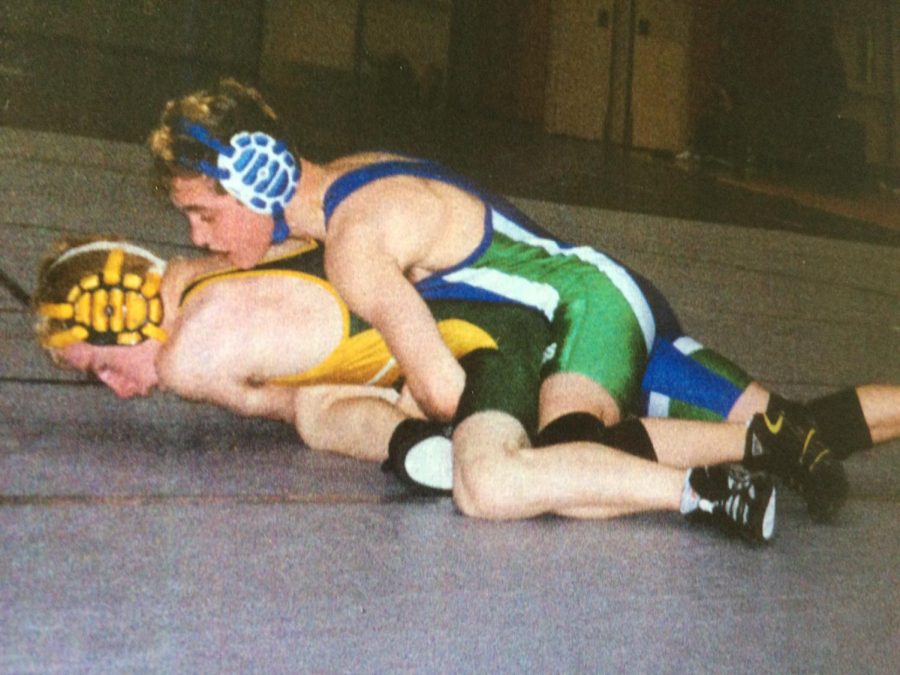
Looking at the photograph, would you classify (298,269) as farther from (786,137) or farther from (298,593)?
(786,137)

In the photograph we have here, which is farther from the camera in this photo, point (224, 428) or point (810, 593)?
point (224, 428)

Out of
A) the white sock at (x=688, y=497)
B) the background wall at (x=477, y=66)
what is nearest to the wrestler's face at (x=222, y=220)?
the white sock at (x=688, y=497)

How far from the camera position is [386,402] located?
5.83 feet

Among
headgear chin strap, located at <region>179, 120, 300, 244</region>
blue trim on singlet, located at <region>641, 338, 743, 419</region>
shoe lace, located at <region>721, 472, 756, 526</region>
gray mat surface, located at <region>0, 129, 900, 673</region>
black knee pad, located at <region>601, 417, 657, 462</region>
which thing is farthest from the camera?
blue trim on singlet, located at <region>641, 338, 743, 419</region>

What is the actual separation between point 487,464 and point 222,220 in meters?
0.64

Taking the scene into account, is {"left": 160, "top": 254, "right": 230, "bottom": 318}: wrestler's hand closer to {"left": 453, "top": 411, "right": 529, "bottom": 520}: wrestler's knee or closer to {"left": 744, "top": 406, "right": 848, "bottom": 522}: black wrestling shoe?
{"left": 453, "top": 411, "right": 529, "bottom": 520}: wrestler's knee

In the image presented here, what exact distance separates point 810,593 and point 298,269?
98 cm

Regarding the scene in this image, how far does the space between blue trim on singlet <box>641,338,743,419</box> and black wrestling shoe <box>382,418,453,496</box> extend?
406 mm

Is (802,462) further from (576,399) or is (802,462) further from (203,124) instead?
(203,124)

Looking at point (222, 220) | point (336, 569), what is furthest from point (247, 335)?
point (336, 569)

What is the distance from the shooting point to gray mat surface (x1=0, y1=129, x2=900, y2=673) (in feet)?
3.23

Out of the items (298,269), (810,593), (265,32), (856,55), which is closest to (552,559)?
(810,593)

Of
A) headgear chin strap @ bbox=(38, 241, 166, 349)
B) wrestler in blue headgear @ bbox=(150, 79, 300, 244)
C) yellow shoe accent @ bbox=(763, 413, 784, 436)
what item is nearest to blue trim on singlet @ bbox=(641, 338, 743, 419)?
yellow shoe accent @ bbox=(763, 413, 784, 436)

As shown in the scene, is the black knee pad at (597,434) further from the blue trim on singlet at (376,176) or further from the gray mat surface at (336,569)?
the blue trim on singlet at (376,176)
